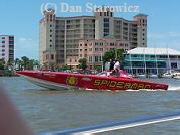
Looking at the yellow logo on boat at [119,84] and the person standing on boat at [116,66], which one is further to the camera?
the person standing on boat at [116,66]

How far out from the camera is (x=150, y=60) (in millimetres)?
109062

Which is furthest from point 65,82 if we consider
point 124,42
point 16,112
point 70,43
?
point 70,43

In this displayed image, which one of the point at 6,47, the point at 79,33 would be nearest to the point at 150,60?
the point at 79,33

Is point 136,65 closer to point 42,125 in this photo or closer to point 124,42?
point 124,42

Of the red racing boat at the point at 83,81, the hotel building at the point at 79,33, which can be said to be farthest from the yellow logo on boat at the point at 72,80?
the hotel building at the point at 79,33

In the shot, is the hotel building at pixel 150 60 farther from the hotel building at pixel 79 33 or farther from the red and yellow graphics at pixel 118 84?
the red and yellow graphics at pixel 118 84

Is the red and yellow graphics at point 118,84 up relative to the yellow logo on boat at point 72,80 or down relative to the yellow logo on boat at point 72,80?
down

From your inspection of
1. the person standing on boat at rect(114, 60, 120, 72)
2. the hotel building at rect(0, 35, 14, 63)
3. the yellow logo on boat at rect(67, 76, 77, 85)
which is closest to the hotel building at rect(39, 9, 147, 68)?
the hotel building at rect(0, 35, 14, 63)

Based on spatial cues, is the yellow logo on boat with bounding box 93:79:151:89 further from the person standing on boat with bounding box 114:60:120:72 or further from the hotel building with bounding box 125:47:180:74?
the hotel building with bounding box 125:47:180:74

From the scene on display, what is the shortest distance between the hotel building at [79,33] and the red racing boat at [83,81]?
10575 cm

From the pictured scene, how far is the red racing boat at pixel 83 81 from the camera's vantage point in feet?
65.5

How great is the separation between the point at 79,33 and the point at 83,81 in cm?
11669

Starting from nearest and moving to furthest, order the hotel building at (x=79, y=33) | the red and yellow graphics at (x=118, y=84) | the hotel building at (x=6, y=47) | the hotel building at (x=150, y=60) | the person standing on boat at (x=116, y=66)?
the red and yellow graphics at (x=118, y=84)
the person standing on boat at (x=116, y=66)
the hotel building at (x=150, y=60)
the hotel building at (x=79, y=33)
the hotel building at (x=6, y=47)

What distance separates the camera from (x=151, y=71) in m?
113
